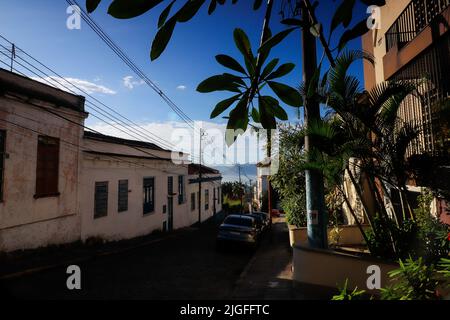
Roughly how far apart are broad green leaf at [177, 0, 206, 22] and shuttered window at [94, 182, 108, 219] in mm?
14729

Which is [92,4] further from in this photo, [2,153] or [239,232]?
[239,232]

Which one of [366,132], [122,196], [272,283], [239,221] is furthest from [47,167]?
[366,132]

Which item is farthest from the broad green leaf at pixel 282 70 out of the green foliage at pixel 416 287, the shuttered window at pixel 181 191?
the shuttered window at pixel 181 191

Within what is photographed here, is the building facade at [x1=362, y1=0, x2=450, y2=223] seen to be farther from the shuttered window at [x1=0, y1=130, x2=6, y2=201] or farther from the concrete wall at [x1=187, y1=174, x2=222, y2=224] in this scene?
the concrete wall at [x1=187, y1=174, x2=222, y2=224]

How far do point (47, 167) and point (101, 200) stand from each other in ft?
11.7

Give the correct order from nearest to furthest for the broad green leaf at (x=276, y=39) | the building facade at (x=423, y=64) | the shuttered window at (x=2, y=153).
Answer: the broad green leaf at (x=276, y=39), the building facade at (x=423, y=64), the shuttered window at (x=2, y=153)

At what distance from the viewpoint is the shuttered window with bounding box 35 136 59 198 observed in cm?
1135

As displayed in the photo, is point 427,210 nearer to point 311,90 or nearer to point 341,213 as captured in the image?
point 311,90

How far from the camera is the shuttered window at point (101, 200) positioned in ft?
47.3

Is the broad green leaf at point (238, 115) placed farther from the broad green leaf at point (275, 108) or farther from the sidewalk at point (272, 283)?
the sidewalk at point (272, 283)

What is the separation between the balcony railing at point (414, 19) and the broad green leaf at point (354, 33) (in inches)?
258

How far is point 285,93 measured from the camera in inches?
54.1

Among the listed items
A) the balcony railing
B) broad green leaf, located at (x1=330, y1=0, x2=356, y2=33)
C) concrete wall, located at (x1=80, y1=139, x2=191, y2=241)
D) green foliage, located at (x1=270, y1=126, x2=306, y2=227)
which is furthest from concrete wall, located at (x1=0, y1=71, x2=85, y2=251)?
the balcony railing

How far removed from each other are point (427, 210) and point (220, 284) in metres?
5.28
